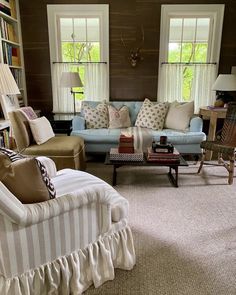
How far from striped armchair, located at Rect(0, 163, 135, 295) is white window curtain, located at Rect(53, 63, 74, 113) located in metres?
3.06

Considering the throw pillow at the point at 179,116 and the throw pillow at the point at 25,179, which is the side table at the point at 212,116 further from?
the throw pillow at the point at 25,179

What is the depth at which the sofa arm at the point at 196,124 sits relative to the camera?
3.68m

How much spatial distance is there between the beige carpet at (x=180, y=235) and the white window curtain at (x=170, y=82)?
1738mm

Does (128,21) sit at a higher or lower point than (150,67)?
higher

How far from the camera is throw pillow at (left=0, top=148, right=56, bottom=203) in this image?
1.26m

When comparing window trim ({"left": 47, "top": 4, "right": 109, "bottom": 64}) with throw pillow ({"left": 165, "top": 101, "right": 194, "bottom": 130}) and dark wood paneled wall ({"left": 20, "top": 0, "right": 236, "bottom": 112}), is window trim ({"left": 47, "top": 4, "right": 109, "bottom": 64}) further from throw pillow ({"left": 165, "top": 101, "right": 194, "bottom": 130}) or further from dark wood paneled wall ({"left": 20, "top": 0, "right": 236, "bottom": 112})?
throw pillow ({"left": 165, "top": 101, "right": 194, "bottom": 130})

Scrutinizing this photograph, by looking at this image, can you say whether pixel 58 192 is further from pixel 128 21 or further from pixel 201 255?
pixel 128 21

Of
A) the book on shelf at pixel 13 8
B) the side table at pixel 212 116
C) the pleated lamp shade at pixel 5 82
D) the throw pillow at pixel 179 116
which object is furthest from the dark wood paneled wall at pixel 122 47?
the pleated lamp shade at pixel 5 82

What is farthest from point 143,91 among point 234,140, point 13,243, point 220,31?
point 13,243

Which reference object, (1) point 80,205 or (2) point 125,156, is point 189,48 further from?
(1) point 80,205

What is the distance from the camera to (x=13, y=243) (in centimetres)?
125

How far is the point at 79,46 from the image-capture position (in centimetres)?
439

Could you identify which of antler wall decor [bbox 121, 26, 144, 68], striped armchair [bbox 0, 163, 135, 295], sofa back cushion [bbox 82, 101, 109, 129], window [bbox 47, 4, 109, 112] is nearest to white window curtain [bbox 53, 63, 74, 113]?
window [bbox 47, 4, 109, 112]

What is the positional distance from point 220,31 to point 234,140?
217 cm
